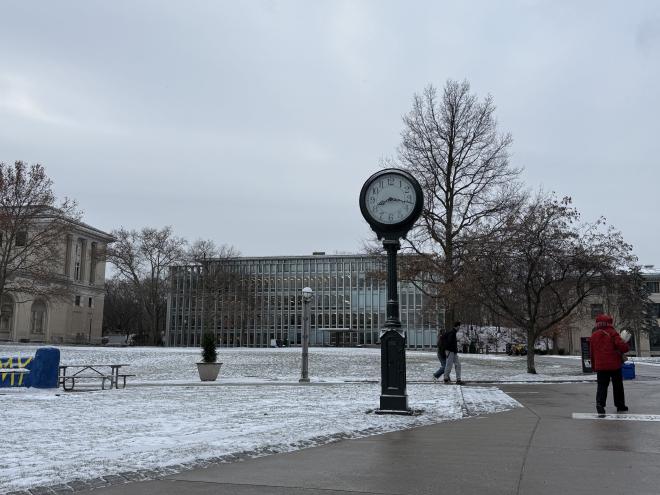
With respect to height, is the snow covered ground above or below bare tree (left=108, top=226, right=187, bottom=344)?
below

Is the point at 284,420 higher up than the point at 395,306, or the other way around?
the point at 395,306

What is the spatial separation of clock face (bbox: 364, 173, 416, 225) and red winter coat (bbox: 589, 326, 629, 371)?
13.6 ft

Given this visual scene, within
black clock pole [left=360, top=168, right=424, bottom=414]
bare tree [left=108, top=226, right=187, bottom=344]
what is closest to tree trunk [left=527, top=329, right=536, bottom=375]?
black clock pole [left=360, top=168, right=424, bottom=414]

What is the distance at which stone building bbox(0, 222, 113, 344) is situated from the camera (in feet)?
275

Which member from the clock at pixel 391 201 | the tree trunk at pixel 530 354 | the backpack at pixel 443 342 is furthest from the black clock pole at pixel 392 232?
the tree trunk at pixel 530 354

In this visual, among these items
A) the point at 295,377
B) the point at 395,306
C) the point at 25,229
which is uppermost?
the point at 25,229

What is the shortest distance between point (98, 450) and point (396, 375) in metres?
5.17

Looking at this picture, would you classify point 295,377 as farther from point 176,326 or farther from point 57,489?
point 176,326

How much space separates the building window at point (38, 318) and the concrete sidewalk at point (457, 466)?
89.0 meters

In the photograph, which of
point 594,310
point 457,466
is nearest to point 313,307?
point 594,310

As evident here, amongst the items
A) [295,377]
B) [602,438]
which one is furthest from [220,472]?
[295,377]

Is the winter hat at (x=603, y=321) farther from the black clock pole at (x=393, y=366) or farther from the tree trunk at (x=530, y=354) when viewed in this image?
the tree trunk at (x=530, y=354)

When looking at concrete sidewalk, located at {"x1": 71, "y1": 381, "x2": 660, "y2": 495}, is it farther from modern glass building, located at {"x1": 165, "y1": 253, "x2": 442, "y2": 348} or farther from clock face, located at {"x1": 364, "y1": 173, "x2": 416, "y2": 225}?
modern glass building, located at {"x1": 165, "y1": 253, "x2": 442, "y2": 348}

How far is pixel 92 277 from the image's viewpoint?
99.5 m
